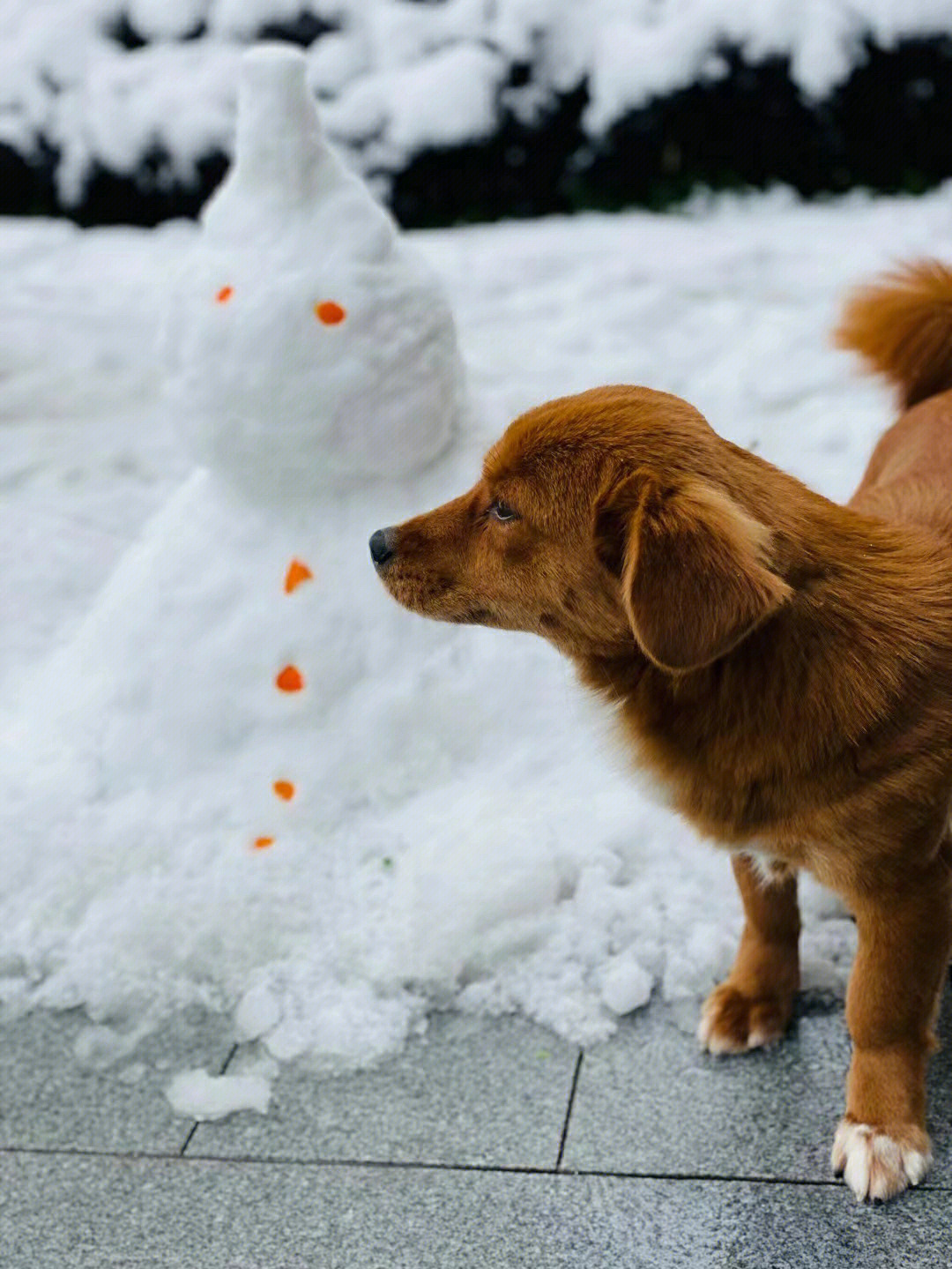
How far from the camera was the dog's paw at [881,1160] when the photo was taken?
2225 mm

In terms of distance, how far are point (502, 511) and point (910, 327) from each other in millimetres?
1223

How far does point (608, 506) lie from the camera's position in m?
2.05

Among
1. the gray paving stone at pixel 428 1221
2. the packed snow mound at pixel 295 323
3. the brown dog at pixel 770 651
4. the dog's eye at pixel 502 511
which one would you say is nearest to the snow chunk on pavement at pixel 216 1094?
the gray paving stone at pixel 428 1221

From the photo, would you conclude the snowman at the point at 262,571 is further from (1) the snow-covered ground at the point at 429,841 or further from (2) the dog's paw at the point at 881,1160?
(2) the dog's paw at the point at 881,1160

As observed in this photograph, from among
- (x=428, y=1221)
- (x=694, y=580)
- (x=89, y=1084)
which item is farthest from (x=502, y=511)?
(x=89, y=1084)

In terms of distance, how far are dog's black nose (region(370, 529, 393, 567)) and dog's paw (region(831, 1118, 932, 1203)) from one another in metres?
1.22

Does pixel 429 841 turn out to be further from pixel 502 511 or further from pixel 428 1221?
pixel 502 511

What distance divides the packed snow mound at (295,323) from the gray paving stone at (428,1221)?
165cm

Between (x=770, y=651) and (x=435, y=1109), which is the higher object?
(x=770, y=651)

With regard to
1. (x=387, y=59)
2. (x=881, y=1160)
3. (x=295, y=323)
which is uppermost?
(x=295, y=323)

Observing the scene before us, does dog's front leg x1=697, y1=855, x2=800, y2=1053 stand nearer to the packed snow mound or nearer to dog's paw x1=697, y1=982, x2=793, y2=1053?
dog's paw x1=697, y1=982, x2=793, y2=1053

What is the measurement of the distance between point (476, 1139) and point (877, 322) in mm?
1843

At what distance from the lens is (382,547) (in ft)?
7.64

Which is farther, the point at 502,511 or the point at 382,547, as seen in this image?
the point at 382,547
